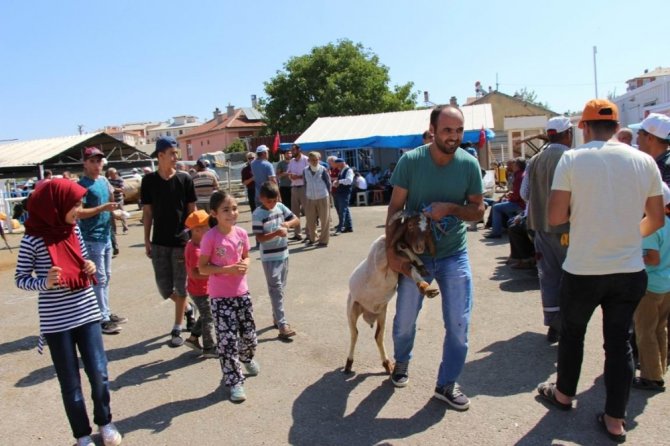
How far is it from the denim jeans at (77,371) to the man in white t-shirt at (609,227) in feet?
10.0

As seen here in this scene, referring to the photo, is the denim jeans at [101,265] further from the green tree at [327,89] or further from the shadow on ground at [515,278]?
the green tree at [327,89]

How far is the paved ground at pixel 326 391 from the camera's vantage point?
361 cm

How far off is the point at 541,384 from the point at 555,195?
1488 mm

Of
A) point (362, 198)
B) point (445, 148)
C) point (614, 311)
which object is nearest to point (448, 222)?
point (445, 148)

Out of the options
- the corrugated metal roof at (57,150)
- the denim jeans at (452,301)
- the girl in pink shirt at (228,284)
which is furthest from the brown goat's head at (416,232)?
A: the corrugated metal roof at (57,150)

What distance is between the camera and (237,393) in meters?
4.22

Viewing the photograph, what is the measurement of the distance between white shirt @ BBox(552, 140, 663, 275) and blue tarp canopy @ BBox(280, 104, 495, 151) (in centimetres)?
1626

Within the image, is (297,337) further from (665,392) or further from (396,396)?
(665,392)

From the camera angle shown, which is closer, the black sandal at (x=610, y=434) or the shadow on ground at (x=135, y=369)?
the black sandal at (x=610, y=434)

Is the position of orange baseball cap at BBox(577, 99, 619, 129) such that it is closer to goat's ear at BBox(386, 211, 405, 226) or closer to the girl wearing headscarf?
goat's ear at BBox(386, 211, 405, 226)

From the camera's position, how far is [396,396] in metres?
4.13

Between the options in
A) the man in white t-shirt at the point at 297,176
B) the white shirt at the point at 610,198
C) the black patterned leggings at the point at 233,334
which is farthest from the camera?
the man in white t-shirt at the point at 297,176

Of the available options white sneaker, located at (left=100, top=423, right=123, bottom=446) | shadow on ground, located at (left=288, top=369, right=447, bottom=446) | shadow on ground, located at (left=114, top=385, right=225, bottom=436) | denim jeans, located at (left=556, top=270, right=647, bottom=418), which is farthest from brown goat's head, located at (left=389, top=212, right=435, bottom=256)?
white sneaker, located at (left=100, top=423, right=123, bottom=446)

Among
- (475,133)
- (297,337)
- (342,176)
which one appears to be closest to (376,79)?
(475,133)
